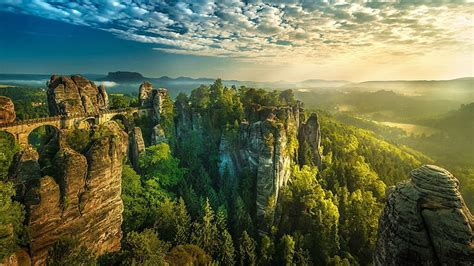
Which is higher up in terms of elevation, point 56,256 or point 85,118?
point 85,118

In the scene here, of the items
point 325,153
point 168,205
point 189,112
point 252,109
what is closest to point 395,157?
point 325,153

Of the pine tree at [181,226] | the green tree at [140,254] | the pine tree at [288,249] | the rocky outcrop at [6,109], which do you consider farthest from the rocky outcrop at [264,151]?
the rocky outcrop at [6,109]

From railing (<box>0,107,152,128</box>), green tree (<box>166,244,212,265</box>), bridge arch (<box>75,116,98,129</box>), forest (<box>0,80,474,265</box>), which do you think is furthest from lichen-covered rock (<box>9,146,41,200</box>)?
bridge arch (<box>75,116,98,129</box>)

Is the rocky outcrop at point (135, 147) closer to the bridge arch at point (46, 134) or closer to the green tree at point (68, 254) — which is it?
the bridge arch at point (46, 134)

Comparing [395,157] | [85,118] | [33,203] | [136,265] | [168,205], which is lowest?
[395,157]

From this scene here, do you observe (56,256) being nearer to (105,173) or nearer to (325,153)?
(105,173)

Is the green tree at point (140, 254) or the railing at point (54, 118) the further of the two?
the railing at point (54, 118)

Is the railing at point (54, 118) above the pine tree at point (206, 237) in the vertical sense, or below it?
above
